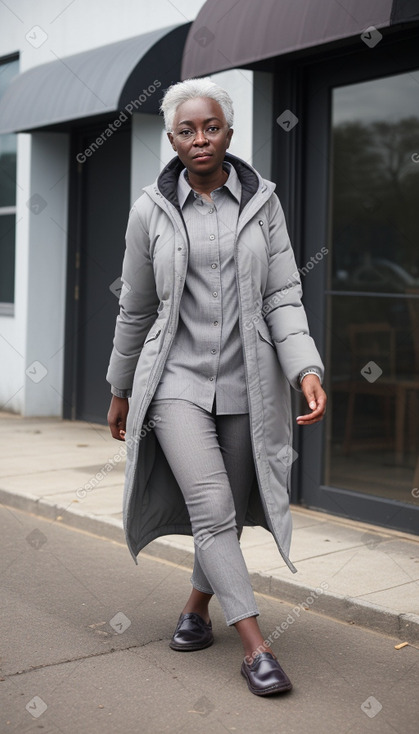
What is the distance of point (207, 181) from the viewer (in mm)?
3826

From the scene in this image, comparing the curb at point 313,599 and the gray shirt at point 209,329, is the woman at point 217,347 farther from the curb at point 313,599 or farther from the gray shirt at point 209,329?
the curb at point 313,599

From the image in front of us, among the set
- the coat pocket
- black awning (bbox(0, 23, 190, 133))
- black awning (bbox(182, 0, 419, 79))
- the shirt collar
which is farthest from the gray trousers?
black awning (bbox(0, 23, 190, 133))

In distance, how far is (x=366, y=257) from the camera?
20.8ft

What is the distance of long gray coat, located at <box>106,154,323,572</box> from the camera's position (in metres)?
3.73

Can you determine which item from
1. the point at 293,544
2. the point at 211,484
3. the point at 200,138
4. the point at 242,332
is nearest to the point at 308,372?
the point at 242,332

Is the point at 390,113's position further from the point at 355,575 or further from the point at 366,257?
the point at 355,575

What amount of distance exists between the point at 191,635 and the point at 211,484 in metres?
0.79

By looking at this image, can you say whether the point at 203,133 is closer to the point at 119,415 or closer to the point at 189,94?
the point at 189,94

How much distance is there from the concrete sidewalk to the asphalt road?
0.31 feet

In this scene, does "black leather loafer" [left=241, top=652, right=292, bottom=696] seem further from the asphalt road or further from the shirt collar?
the shirt collar

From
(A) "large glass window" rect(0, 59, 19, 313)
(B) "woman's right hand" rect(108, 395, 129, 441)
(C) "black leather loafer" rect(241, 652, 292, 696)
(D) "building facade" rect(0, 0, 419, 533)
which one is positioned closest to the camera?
(C) "black leather loafer" rect(241, 652, 292, 696)

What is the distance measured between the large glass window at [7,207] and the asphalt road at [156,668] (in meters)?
6.19

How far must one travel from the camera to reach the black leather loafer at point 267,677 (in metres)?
3.60

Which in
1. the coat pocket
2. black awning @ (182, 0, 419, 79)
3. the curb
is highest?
black awning @ (182, 0, 419, 79)
